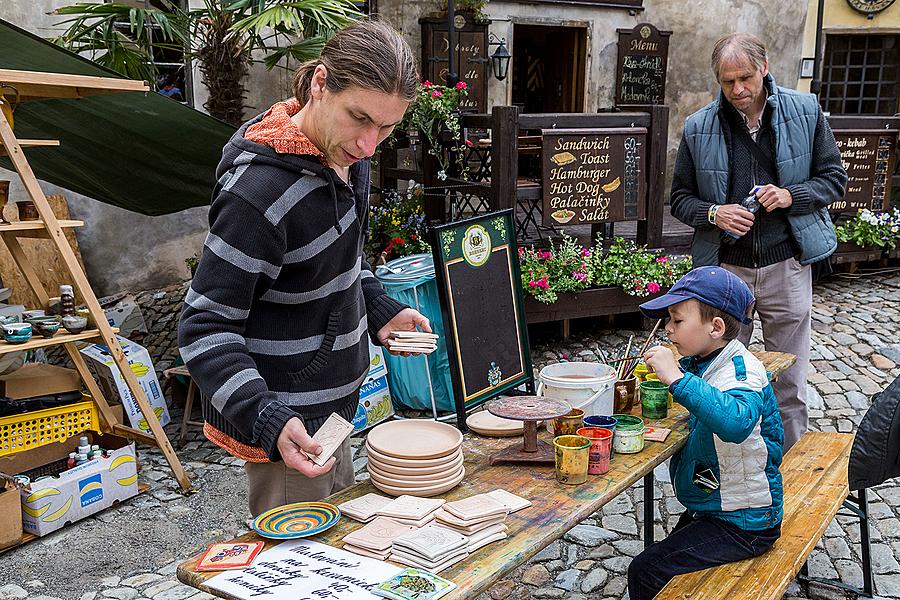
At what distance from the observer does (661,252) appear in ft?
23.5

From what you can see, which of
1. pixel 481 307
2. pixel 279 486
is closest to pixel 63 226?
pixel 481 307

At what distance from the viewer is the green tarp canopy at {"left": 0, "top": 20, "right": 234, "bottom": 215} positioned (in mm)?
4167

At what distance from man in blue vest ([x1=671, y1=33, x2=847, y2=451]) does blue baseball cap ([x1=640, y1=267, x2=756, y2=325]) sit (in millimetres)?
1352

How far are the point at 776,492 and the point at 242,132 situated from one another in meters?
2.01

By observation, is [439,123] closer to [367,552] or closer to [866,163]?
[866,163]

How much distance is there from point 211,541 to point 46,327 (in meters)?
1.38

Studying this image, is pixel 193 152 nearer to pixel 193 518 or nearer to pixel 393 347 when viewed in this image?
pixel 193 518

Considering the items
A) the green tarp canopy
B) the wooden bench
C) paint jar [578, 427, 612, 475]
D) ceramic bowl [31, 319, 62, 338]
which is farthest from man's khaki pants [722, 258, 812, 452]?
ceramic bowl [31, 319, 62, 338]

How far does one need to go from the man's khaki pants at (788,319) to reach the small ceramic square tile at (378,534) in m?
2.64

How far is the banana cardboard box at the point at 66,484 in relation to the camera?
13.4ft

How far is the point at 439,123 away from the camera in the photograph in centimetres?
700

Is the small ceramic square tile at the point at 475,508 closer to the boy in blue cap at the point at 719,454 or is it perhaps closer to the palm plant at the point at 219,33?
the boy in blue cap at the point at 719,454

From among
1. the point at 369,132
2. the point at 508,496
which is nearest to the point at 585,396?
the point at 508,496

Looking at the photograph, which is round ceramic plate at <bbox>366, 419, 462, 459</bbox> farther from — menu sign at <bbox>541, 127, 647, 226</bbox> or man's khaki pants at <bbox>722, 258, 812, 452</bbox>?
menu sign at <bbox>541, 127, 647, 226</bbox>
